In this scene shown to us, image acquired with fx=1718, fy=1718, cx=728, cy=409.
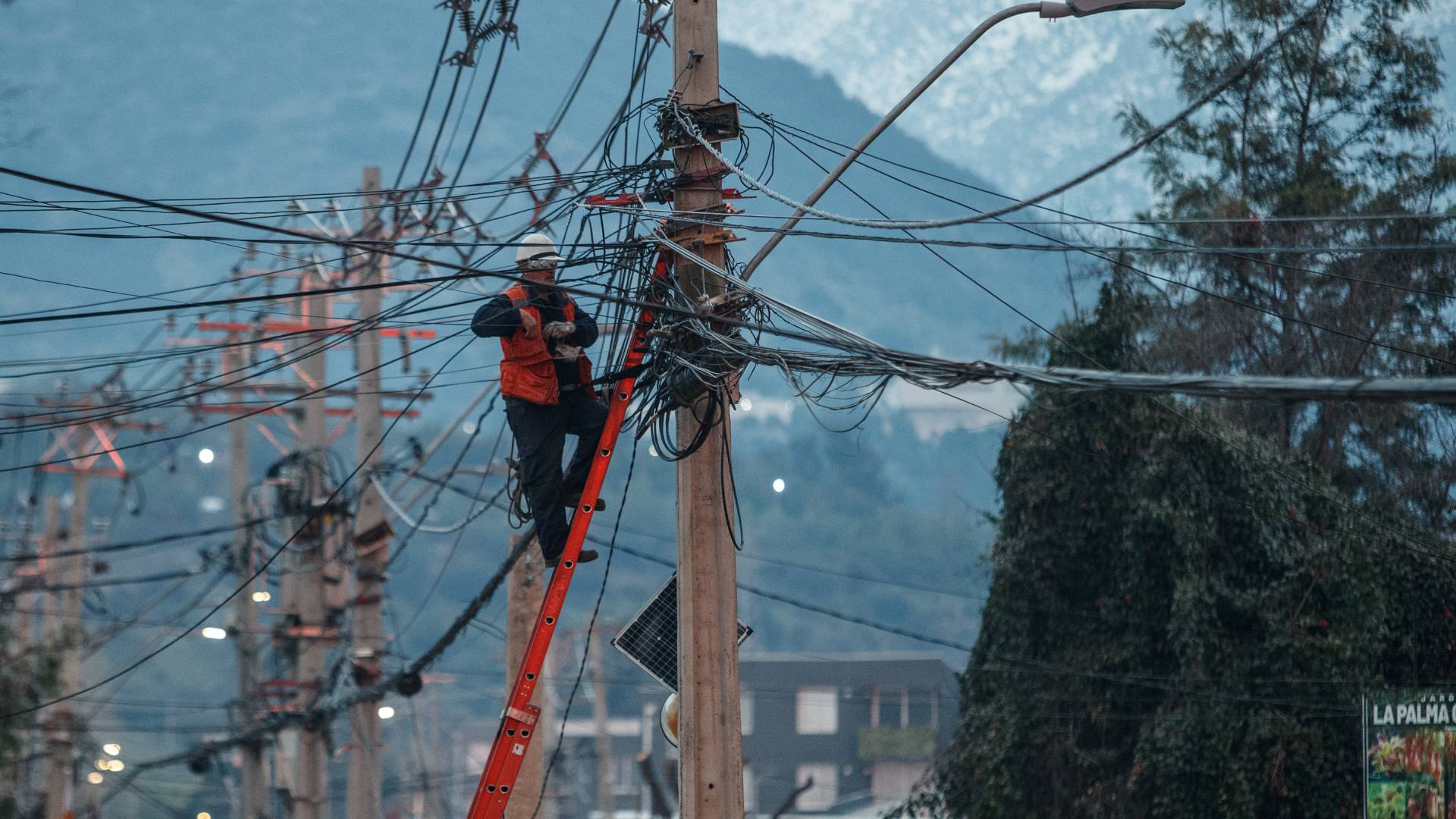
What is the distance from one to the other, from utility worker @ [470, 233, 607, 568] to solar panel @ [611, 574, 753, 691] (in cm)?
70

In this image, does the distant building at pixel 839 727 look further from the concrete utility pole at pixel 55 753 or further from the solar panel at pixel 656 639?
the solar panel at pixel 656 639

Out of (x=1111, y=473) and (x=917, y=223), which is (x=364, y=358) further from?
(x=917, y=223)

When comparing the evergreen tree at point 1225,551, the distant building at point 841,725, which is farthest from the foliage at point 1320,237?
the distant building at point 841,725

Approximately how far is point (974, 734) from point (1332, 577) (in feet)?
16.4

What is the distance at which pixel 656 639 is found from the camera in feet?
37.8

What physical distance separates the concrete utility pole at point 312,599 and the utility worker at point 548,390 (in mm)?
12301

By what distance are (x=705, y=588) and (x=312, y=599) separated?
14941mm

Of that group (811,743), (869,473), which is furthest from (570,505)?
(869,473)

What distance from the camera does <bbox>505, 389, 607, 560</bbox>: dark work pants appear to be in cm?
1061

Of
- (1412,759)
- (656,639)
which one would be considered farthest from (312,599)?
(1412,759)

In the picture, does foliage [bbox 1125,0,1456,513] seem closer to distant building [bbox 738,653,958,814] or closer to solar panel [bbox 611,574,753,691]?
solar panel [bbox 611,574,753,691]

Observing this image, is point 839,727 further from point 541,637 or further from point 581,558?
point 541,637

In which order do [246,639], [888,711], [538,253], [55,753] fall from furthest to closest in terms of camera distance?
[888,711] < [55,753] < [246,639] < [538,253]

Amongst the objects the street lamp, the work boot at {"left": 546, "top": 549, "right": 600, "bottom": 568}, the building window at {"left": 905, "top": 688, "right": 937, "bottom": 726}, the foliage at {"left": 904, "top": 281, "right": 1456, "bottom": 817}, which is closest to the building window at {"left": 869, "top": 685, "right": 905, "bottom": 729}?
the building window at {"left": 905, "top": 688, "right": 937, "bottom": 726}
